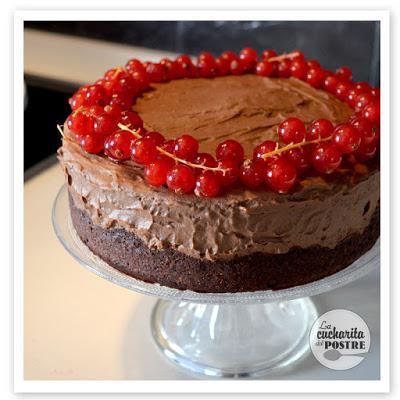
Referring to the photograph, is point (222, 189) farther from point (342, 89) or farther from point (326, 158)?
point (342, 89)

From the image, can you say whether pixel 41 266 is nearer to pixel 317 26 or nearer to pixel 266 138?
pixel 266 138

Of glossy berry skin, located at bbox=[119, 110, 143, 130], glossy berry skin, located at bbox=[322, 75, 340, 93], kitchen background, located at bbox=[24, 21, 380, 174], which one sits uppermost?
kitchen background, located at bbox=[24, 21, 380, 174]

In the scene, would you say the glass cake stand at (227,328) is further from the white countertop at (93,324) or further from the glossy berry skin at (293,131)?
the glossy berry skin at (293,131)

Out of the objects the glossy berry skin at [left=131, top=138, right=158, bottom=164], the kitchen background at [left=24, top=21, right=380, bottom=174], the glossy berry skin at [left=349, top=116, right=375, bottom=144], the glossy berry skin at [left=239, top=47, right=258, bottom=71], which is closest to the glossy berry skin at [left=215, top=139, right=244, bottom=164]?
the glossy berry skin at [left=131, top=138, right=158, bottom=164]

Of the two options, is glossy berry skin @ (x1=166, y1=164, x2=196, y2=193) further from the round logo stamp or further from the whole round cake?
the round logo stamp

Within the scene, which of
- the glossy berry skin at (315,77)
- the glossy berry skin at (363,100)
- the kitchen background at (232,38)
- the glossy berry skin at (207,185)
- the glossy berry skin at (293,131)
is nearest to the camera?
the glossy berry skin at (207,185)

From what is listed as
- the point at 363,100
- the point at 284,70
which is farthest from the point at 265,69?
the point at 363,100

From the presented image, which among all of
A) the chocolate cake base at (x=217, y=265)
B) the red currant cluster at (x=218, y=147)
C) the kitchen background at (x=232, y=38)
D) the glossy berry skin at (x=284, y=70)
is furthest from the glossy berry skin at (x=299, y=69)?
the kitchen background at (x=232, y=38)
